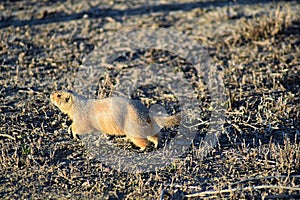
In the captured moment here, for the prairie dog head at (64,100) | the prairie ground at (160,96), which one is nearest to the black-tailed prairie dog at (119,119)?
the prairie dog head at (64,100)

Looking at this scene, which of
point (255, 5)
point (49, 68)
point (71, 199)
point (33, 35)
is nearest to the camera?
point (71, 199)

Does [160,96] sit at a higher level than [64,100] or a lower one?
lower

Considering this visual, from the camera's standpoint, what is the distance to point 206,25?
953cm

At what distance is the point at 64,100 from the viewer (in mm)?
6297

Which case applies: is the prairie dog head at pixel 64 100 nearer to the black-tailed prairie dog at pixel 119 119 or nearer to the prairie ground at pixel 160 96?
the black-tailed prairie dog at pixel 119 119

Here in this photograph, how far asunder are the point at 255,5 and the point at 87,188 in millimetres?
5914

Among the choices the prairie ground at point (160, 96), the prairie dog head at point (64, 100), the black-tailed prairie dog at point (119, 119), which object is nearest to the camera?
the prairie ground at point (160, 96)

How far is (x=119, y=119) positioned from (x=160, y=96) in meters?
1.66

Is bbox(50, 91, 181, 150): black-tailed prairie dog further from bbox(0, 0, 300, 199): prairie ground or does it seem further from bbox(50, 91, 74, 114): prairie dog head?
bbox(0, 0, 300, 199): prairie ground

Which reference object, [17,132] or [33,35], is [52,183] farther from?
[33,35]

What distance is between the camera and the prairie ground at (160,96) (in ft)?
17.7

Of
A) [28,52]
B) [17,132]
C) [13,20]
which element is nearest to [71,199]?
[17,132]

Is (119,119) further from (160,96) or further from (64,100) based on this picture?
(160,96)

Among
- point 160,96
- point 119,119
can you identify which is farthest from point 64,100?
point 160,96
